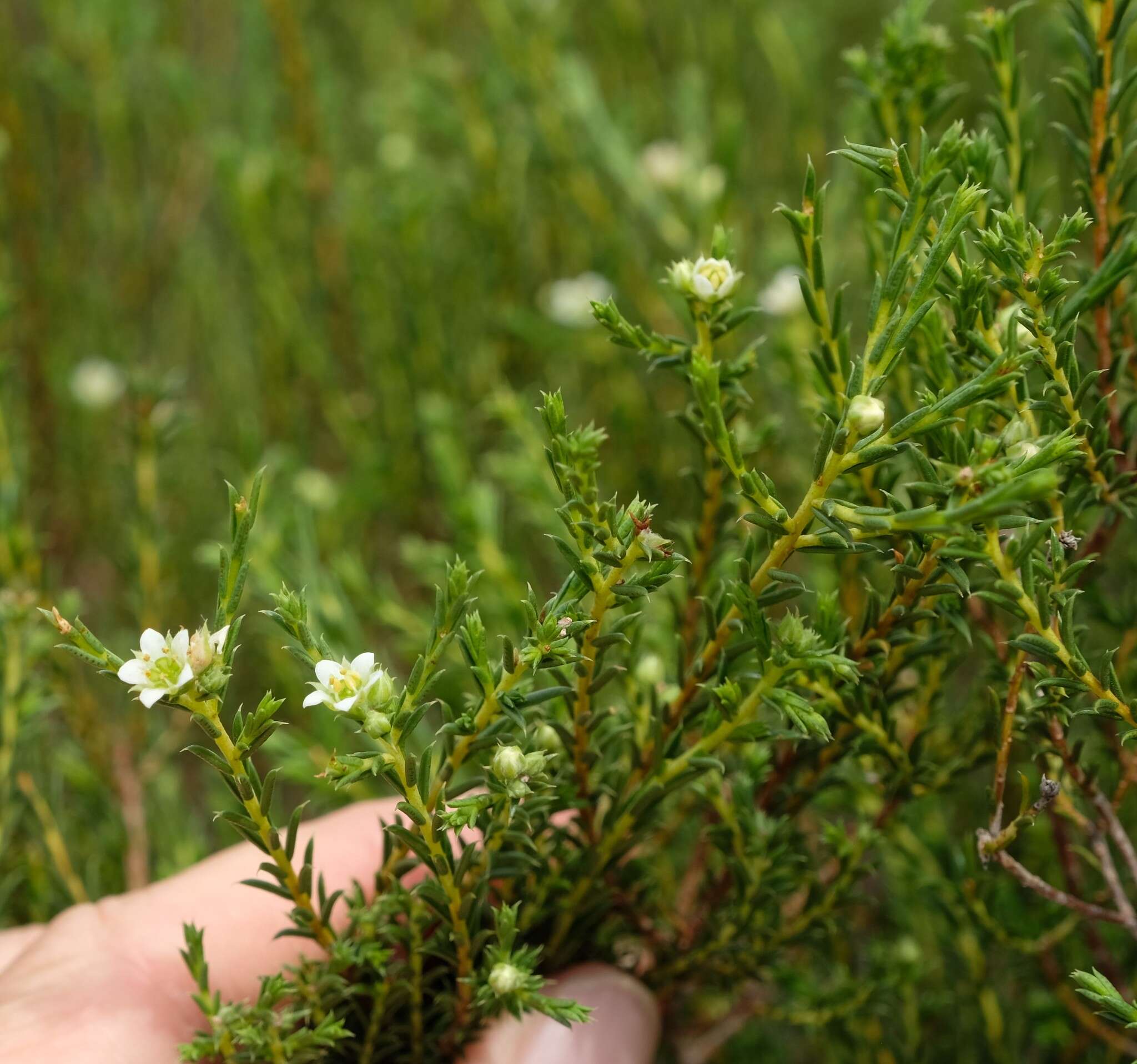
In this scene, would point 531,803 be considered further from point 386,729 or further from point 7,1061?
point 7,1061

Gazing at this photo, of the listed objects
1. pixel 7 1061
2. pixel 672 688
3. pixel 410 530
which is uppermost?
pixel 672 688

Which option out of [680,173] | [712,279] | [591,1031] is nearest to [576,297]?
[680,173]

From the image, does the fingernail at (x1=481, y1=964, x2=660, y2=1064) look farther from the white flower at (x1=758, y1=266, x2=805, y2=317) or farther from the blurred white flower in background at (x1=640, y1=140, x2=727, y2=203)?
the blurred white flower in background at (x1=640, y1=140, x2=727, y2=203)

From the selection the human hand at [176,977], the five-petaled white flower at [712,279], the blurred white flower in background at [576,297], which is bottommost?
the human hand at [176,977]

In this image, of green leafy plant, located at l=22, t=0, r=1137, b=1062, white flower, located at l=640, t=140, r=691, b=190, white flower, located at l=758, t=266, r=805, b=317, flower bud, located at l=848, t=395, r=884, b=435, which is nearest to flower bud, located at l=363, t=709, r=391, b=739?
green leafy plant, located at l=22, t=0, r=1137, b=1062

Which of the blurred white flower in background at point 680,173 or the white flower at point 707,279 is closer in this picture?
the white flower at point 707,279

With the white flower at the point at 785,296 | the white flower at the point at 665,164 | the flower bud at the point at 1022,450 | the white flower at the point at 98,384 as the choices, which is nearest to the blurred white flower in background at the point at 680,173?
the white flower at the point at 665,164

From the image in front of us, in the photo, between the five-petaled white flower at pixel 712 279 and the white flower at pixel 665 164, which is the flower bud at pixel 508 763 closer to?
the five-petaled white flower at pixel 712 279

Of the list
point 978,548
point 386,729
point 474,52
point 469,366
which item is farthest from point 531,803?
point 474,52
